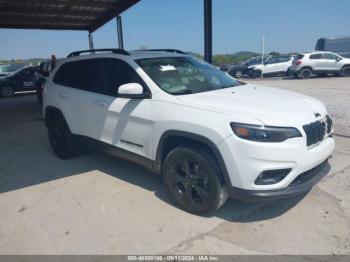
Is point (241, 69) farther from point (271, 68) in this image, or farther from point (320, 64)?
point (320, 64)

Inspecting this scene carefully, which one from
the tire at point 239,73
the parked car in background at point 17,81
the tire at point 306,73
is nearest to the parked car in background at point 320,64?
the tire at point 306,73

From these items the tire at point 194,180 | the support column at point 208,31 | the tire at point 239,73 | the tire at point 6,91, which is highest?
the support column at point 208,31

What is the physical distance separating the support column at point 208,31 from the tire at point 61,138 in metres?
4.15

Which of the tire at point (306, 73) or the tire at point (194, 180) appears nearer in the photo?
the tire at point (194, 180)

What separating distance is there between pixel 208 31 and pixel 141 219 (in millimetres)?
5686

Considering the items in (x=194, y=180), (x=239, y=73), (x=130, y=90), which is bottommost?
(x=239, y=73)

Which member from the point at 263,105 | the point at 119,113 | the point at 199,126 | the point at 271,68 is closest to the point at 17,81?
the point at 119,113

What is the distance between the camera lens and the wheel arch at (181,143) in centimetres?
318

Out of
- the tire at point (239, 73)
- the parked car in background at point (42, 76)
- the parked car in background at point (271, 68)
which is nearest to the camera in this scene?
the parked car in background at point (42, 76)

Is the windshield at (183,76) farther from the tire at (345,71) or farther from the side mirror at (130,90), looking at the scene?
the tire at (345,71)

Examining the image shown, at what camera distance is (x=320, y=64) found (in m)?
19.9

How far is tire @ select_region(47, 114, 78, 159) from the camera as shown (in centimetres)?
548

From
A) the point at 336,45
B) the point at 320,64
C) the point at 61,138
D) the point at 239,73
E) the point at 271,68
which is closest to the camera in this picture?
the point at 61,138

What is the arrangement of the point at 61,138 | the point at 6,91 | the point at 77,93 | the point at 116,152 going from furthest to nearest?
the point at 6,91 < the point at 61,138 < the point at 77,93 < the point at 116,152
